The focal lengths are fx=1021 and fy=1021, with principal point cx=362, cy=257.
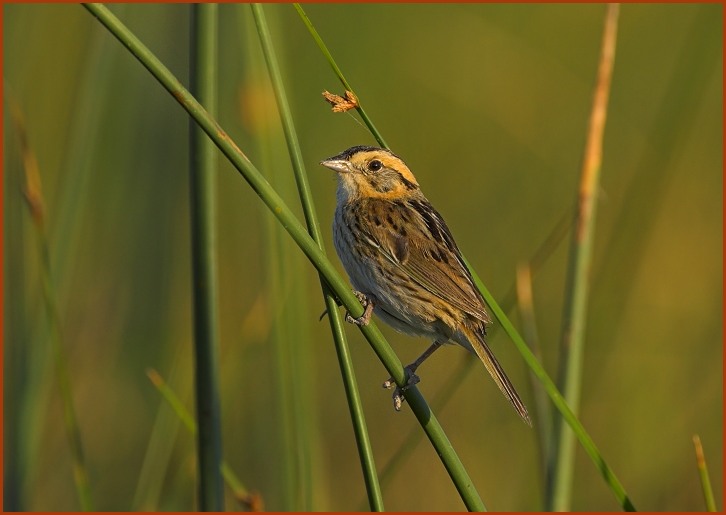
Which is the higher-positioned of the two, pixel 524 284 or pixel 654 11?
pixel 654 11

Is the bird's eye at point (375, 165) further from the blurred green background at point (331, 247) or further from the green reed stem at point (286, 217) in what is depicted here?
the green reed stem at point (286, 217)

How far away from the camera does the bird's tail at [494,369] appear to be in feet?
9.46

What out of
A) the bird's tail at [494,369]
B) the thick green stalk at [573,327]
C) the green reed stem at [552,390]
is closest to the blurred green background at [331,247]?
the bird's tail at [494,369]

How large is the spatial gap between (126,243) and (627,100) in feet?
10.9

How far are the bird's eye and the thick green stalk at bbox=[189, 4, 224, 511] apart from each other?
1.18 meters

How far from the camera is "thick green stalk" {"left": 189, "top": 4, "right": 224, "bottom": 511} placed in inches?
89.8

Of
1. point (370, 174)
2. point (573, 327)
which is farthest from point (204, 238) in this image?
point (370, 174)

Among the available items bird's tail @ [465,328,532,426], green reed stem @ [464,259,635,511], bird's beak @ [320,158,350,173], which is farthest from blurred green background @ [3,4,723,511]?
green reed stem @ [464,259,635,511]

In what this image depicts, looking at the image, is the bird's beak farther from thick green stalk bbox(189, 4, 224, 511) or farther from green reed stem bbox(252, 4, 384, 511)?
green reed stem bbox(252, 4, 384, 511)

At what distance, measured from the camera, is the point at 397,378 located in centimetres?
220

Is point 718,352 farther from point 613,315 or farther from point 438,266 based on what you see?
point 438,266

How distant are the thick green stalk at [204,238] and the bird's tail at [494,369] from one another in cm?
88

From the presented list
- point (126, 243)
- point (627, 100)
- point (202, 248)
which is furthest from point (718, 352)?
point (202, 248)

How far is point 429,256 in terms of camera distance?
3.34 m
